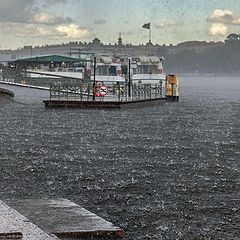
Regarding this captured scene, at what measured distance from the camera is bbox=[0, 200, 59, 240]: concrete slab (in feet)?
26.2

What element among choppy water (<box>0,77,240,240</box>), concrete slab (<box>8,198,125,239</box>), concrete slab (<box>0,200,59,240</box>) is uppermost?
concrete slab (<box>0,200,59,240</box>)

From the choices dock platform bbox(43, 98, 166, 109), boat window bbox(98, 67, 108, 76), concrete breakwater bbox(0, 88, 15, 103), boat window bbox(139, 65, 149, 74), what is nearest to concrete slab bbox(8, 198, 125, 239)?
dock platform bbox(43, 98, 166, 109)

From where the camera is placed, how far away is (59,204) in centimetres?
1088

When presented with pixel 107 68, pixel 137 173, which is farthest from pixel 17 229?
pixel 107 68

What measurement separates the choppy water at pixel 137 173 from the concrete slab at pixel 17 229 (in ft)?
7.76

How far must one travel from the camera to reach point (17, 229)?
824cm

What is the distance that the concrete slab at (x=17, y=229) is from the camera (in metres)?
7.98

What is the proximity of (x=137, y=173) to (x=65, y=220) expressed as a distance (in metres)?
7.29

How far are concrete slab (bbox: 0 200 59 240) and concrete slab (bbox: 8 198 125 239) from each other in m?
0.54

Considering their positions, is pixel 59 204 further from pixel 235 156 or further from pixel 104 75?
pixel 104 75

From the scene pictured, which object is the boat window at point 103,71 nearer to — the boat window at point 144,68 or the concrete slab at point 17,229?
the boat window at point 144,68

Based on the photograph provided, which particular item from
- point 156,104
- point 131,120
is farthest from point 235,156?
point 156,104

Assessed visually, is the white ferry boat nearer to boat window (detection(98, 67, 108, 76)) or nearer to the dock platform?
boat window (detection(98, 67, 108, 76))

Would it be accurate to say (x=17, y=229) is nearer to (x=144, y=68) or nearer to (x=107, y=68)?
(x=107, y=68)
